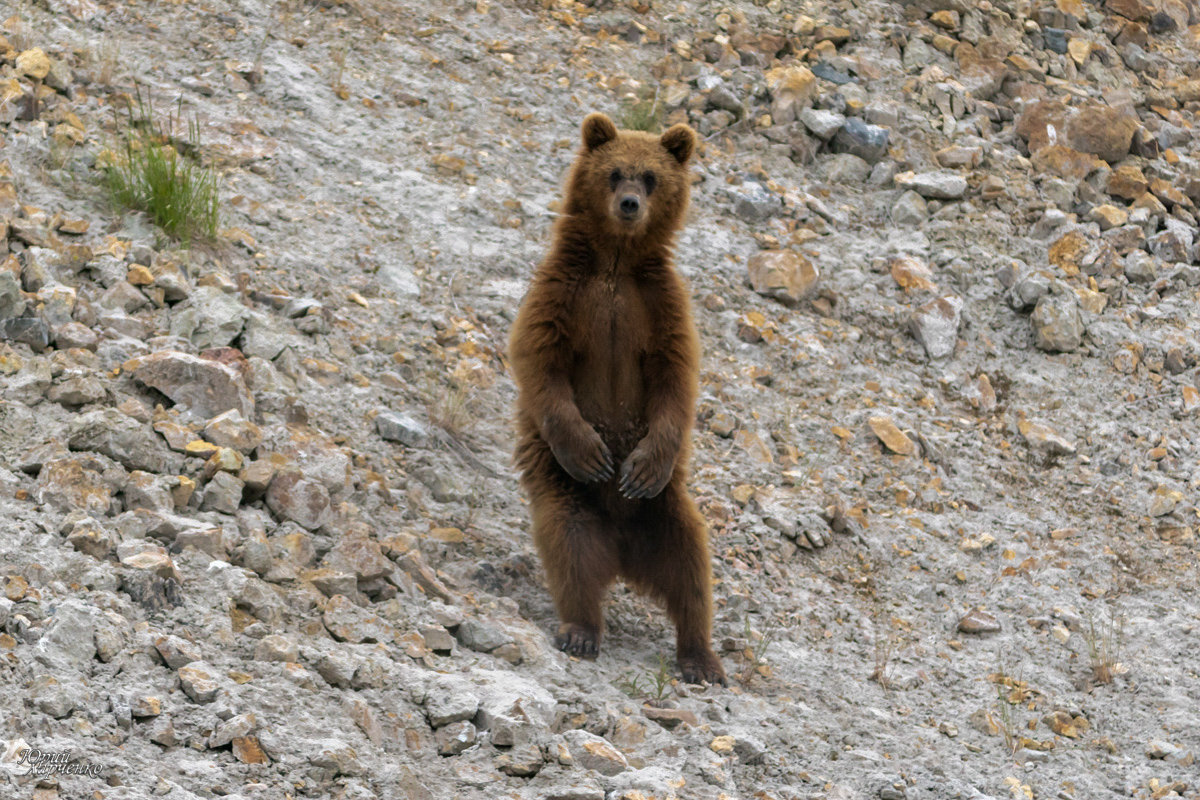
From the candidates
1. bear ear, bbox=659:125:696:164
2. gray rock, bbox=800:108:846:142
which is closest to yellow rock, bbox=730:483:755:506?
bear ear, bbox=659:125:696:164

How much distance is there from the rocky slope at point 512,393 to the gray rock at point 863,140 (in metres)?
0.03

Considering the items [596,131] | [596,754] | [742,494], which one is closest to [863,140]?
[742,494]

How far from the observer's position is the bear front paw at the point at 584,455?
5.47 m

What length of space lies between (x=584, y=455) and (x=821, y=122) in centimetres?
452

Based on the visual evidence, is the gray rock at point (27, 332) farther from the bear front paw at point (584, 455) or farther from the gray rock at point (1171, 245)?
the gray rock at point (1171, 245)

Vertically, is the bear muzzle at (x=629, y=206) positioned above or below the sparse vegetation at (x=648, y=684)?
above

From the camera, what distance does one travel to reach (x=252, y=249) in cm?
677

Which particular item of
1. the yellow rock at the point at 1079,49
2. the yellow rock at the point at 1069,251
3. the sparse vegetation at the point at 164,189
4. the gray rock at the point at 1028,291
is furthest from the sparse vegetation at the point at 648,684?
the yellow rock at the point at 1079,49

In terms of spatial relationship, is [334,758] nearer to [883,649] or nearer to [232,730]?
[232,730]

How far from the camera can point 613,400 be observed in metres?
5.81

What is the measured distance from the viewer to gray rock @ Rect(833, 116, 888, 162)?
358 inches

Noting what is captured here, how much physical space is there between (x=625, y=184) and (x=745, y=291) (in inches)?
93.8

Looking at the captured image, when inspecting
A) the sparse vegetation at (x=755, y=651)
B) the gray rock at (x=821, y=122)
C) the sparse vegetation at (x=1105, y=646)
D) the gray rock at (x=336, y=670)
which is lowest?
the sparse vegetation at (x=755, y=651)

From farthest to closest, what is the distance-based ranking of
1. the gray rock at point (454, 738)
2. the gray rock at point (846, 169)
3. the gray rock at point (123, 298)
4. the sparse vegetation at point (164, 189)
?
the gray rock at point (846, 169), the sparse vegetation at point (164, 189), the gray rock at point (123, 298), the gray rock at point (454, 738)
